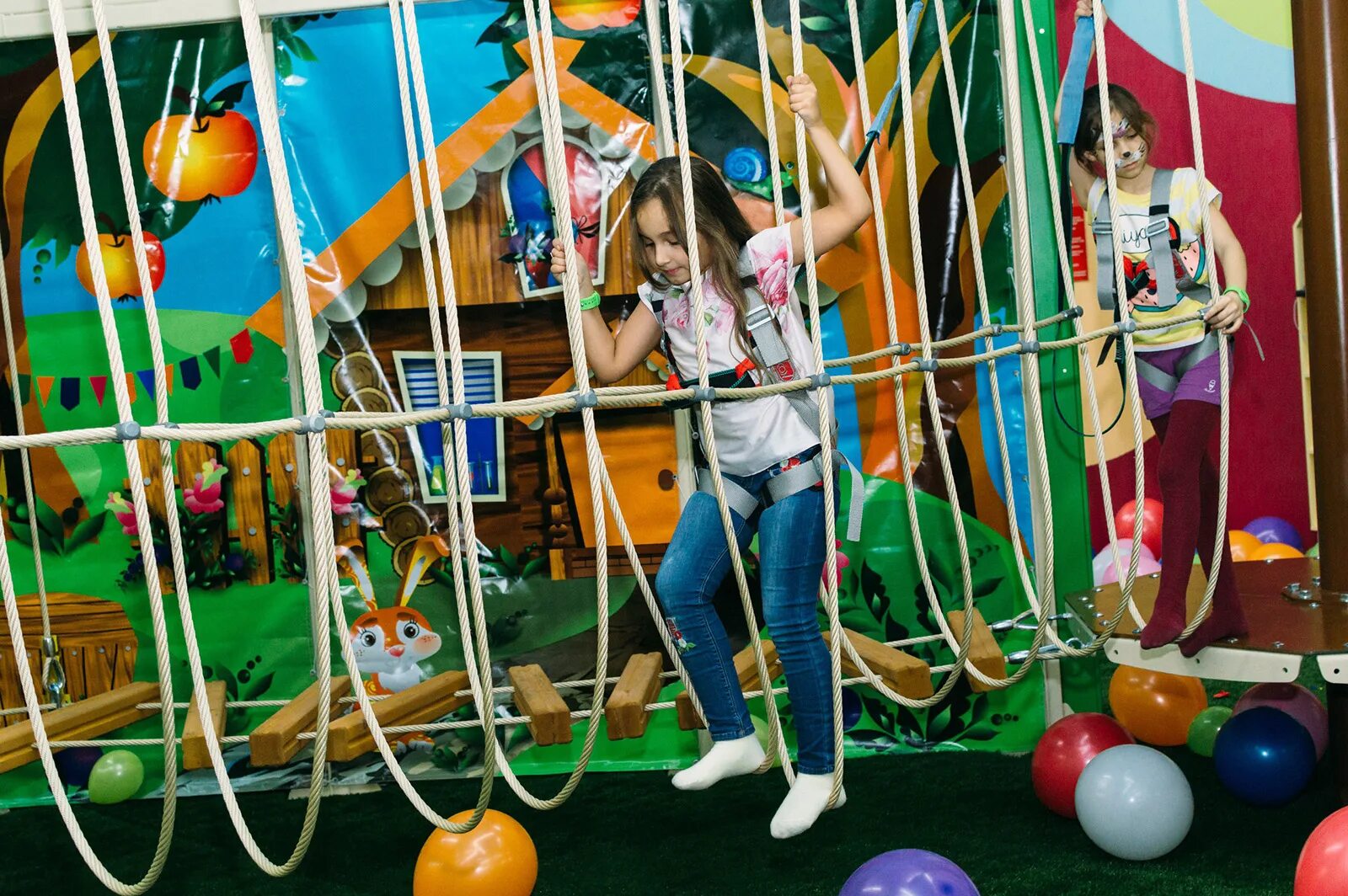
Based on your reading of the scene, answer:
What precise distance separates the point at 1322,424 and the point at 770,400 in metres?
1.09

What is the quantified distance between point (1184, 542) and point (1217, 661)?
209 millimetres

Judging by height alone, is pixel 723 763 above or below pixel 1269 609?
below

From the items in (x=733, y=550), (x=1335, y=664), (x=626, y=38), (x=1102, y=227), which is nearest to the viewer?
(x=733, y=550)

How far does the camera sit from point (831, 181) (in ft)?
6.60

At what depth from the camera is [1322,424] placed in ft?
7.51

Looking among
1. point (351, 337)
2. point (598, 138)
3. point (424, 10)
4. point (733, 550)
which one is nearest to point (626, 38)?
point (598, 138)

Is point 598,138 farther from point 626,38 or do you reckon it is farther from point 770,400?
point 770,400

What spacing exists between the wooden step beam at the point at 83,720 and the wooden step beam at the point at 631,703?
3.46 feet

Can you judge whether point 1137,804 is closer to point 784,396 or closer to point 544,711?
point 784,396

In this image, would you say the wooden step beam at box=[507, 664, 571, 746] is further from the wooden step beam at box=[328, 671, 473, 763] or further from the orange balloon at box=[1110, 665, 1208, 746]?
the orange balloon at box=[1110, 665, 1208, 746]

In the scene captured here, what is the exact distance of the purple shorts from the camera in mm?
2166

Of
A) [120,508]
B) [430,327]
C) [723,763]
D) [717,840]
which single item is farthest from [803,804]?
[120,508]

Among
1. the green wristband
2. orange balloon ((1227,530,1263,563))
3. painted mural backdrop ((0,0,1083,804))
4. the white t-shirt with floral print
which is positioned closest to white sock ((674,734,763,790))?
the white t-shirt with floral print

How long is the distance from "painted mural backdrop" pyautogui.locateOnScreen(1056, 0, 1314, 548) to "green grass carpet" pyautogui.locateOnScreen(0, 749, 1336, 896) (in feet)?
3.96
